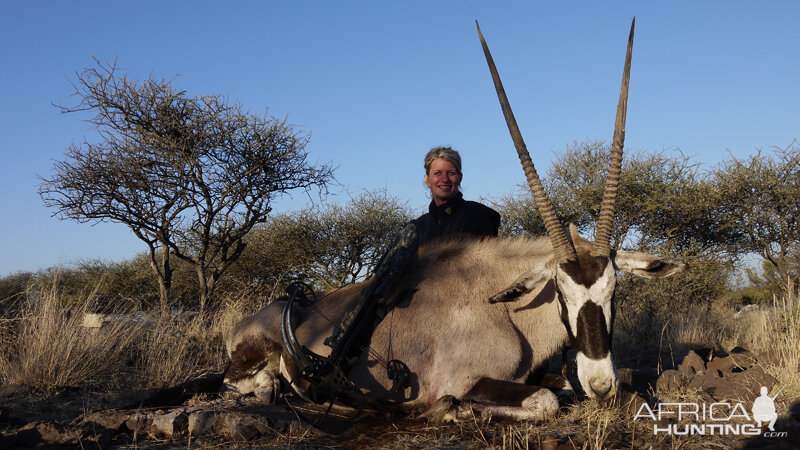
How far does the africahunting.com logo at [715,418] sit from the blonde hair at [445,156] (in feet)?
10.2

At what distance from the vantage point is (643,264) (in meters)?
4.17

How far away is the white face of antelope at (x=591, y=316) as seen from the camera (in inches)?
146

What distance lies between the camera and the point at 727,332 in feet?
27.6

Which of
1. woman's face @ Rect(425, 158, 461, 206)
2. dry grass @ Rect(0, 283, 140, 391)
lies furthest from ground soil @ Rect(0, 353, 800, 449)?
woman's face @ Rect(425, 158, 461, 206)

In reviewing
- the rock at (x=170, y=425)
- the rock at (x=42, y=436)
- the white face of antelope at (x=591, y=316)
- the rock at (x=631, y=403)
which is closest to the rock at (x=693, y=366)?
→ the rock at (x=631, y=403)

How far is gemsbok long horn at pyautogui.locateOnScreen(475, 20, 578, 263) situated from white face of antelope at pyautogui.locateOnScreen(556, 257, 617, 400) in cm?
12

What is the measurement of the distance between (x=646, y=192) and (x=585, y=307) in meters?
10.8

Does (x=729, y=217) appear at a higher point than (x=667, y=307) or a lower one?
higher

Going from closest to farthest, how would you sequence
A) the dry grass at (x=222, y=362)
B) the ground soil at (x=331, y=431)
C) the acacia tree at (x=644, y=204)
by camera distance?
the ground soil at (x=331, y=431), the dry grass at (x=222, y=362), the acacia tree at (x=644, y=204)

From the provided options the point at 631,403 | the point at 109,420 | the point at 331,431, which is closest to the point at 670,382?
the point at 631,403

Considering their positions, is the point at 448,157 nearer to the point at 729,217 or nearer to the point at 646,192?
the point at 646,192

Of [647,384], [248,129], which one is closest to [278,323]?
[647,384]

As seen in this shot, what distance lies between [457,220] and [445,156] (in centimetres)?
73

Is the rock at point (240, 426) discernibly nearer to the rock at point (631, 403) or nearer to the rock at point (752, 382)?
the rock at point (631, 403)
